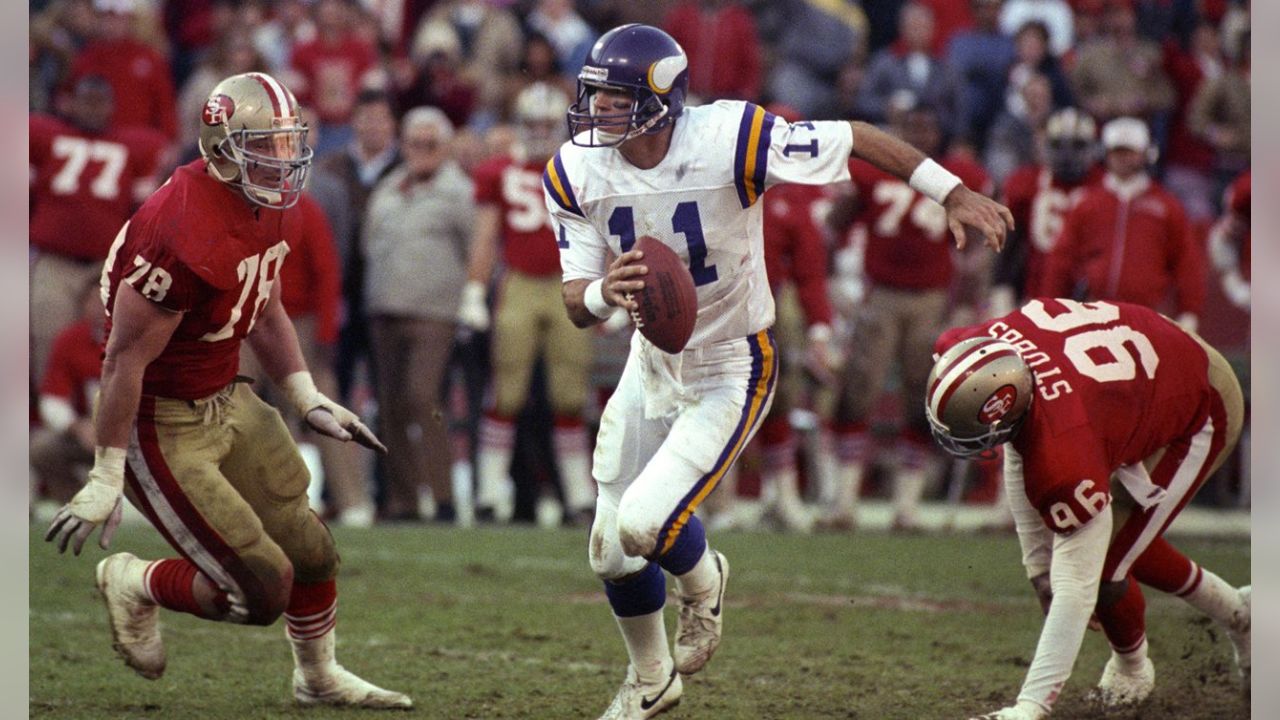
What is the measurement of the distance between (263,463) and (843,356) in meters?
5.18

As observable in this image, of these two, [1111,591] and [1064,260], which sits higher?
[1064,260]

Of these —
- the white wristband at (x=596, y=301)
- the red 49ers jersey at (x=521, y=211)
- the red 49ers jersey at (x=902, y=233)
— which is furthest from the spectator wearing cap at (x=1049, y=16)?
the white wristband at (x=596, y=301)

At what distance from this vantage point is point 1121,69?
10.6 metres

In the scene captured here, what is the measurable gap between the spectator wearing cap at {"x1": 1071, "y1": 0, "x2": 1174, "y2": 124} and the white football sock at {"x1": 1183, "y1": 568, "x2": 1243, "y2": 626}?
6.01 m

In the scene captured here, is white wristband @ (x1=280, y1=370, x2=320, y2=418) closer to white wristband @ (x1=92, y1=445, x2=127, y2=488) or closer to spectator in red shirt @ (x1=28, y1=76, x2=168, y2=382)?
white wristband @ (x1=92, y1=445, x2=127, y2=488)

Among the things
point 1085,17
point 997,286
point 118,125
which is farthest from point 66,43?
Result: point 1085,17

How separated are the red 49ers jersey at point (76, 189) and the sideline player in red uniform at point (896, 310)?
147 inches

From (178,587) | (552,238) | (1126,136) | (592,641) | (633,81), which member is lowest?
(592,641)

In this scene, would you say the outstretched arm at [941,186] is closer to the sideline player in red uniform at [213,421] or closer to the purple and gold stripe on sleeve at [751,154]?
the purple and gold stripe on sleeve at [751,154]

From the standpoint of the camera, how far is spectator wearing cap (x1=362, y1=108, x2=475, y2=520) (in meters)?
8.78

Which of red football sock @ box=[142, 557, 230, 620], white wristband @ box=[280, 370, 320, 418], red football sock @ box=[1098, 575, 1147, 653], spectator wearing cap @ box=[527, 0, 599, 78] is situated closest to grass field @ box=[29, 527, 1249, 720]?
red football sock @ box=[1098, 575, 1147, 653]

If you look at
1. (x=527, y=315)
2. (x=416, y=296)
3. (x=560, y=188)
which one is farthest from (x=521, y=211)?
(x=560, y=188)

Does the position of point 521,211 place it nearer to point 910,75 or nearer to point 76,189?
point 76,189

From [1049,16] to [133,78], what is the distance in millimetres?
5972
